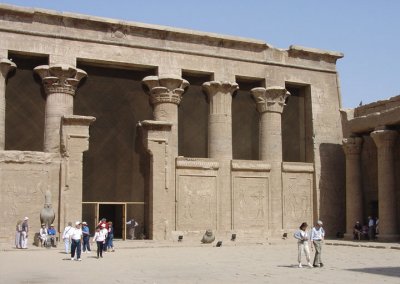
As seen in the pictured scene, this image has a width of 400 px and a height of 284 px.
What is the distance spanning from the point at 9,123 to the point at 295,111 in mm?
13322

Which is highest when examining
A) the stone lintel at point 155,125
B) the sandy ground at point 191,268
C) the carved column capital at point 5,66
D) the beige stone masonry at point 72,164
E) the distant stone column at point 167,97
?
the carved column capital at point 5,66

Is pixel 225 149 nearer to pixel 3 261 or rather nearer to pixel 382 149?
pixel 382 149

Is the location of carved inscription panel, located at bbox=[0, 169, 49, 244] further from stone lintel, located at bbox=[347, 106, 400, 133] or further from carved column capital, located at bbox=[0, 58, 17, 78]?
stone lintel, located at bbox=[347, 106, 400, 133]

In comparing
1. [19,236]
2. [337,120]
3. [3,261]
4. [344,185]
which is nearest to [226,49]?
[337,120]

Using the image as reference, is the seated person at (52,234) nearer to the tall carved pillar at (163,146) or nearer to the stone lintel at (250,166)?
the tall carved pillar at (163,146)

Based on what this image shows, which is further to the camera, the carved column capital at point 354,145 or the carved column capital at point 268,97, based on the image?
the carved column capital at point 268,97

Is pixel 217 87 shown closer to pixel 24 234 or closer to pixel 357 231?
pixel 357 231

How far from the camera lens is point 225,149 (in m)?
26.9

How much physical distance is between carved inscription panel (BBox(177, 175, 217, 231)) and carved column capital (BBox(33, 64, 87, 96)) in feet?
19.4

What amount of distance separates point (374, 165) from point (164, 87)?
10.0 meters

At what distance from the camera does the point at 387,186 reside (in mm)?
24531

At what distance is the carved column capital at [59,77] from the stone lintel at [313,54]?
10.2m

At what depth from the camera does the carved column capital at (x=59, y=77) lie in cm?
2436

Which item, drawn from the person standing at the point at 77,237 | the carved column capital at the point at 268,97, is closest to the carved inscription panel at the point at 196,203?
the carved column capital at the point at 268,97
